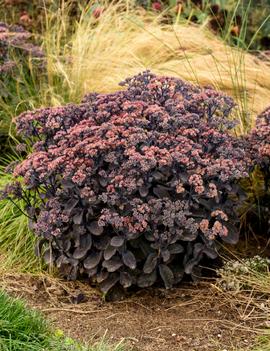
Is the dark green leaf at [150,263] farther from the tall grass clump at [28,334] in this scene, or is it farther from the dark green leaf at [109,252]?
the tall grass clump at [28,334]

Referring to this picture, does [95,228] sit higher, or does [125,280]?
[95,228]

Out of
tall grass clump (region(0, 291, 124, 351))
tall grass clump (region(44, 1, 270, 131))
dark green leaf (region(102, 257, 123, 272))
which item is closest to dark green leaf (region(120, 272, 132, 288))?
dark green leaf (region(102, 257, 123, 272))

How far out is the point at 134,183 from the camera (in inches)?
140

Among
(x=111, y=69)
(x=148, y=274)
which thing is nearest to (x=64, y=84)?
(x=111, y=69)

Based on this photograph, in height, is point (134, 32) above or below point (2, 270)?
above

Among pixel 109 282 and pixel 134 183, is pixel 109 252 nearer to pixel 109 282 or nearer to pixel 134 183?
pixel 109 282

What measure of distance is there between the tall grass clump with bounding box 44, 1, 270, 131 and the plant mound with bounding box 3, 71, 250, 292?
3.13 feet

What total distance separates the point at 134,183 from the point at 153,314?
0.75m

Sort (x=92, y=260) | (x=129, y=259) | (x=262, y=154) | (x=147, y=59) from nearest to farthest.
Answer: (x=129, y=259)
(x=92, y=260)
(x=262, y=154)
(x=147, y=59)

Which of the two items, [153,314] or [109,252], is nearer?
[109,252]

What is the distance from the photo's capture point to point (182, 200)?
3.76 meters

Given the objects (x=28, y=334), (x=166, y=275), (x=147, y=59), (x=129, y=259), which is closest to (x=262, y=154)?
(x=166, y=275)

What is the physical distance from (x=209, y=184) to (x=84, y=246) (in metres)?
0.73

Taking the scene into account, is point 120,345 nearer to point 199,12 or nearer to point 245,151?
point 245,151
